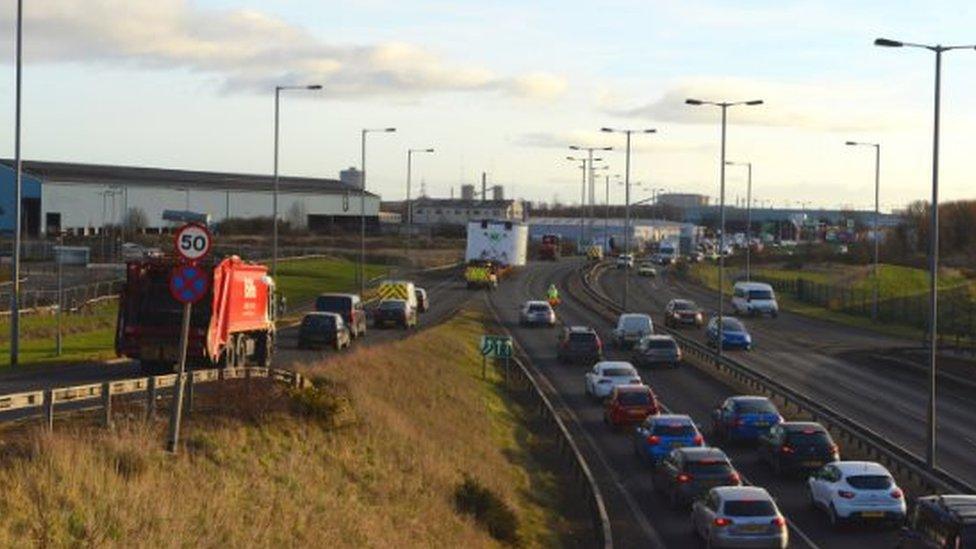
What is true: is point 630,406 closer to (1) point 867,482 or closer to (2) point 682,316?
(1) point 867,482

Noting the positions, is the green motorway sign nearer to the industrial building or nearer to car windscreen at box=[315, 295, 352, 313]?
car windscreen at box=[315, 295, 352, 313]

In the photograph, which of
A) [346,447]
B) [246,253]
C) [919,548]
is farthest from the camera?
[246,253]

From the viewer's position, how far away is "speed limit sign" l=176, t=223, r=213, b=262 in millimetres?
17469

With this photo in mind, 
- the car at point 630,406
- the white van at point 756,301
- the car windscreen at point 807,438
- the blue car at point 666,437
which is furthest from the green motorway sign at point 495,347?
the white van at point 756,301

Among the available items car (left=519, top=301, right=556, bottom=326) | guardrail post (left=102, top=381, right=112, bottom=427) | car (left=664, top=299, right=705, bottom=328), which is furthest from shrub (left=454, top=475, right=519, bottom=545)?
car (left=664, top=299, right=705, bottom=328)

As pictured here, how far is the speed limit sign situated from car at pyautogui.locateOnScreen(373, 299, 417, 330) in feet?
158

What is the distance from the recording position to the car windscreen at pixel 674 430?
1389 inches

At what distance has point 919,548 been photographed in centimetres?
2144

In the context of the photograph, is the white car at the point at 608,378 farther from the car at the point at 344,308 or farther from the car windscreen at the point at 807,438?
the car windscreen at the point at 807,438

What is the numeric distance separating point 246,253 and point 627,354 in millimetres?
50132

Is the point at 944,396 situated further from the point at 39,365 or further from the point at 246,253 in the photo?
the point at 246,253

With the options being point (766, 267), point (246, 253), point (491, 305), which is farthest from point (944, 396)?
point (766, 267)

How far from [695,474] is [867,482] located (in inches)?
149

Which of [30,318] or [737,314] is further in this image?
[737,314]
